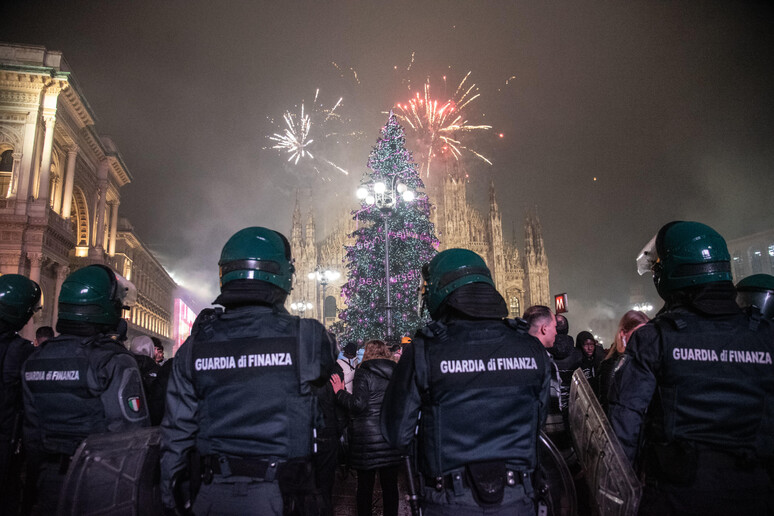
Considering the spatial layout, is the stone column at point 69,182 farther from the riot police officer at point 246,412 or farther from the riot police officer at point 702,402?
the riot police officer at point 702,402

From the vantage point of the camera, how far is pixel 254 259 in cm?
255

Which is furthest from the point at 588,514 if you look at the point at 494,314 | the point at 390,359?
the point at 494,314

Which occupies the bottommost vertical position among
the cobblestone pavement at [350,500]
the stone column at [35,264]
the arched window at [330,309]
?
the cobblestone pavement at [350,500]

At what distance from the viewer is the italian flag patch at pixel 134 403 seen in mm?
2836

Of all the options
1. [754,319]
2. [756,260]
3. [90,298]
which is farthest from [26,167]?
[756,260]

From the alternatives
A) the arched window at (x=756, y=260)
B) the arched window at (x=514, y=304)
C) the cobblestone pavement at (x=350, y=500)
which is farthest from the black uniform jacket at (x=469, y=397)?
the arched window at (x=756, y=260)

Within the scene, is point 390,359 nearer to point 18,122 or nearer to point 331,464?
point 331,464

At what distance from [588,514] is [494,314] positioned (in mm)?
3141

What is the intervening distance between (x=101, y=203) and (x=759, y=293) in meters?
33.1

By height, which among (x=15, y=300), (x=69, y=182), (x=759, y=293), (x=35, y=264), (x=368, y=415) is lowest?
(x=368, y=415)

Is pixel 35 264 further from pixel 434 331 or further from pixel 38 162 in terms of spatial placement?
pixel 434 331

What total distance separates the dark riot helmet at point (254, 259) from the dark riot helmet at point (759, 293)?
3591 mm

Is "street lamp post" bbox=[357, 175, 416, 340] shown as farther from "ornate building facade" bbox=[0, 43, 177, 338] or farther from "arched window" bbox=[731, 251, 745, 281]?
"arched window" bbox=[731, 251, 745, 281]

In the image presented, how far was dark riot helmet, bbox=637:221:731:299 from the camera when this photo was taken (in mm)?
2420
